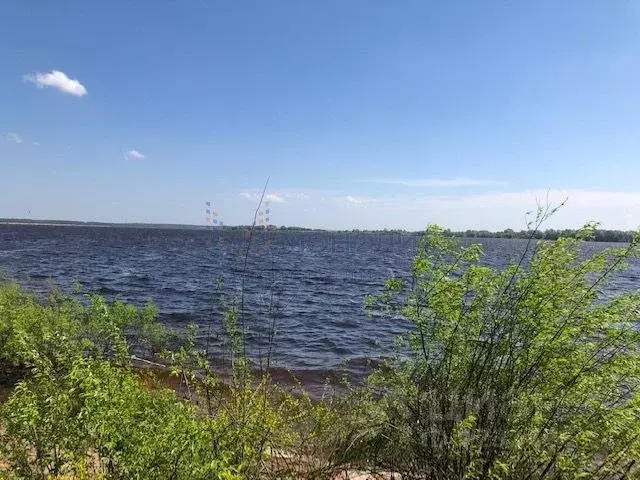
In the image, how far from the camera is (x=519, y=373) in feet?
19.9

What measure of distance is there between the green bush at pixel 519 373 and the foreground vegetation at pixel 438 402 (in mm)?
22

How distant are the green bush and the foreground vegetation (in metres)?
0.02

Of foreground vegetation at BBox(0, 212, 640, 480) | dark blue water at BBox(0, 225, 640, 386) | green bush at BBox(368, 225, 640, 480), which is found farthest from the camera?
dark blue water at BBox(0, 225, 640, 386)

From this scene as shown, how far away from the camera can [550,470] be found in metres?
5.82

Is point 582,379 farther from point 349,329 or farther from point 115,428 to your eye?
point 349,329

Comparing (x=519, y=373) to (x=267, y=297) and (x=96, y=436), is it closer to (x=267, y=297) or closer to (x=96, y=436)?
(x=96, y=436)

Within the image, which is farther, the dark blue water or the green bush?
the dark blue water

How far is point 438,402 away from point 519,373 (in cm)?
108

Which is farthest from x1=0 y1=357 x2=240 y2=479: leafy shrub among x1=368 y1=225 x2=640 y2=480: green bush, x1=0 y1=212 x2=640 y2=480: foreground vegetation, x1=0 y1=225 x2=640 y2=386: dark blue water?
x1=368 y1=225 x2=640 y2=480: green bush

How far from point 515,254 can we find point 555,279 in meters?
0.90

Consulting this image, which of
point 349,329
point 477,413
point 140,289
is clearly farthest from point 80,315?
point 140,289

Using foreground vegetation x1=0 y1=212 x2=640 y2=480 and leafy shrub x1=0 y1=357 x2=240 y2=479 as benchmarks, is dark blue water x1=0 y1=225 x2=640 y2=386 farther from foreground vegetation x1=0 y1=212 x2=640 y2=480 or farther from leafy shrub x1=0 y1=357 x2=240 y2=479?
leafy shrub x1=0 y1=357 x2=240 y2=479

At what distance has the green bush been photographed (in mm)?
5441

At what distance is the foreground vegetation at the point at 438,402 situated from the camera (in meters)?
4.16
